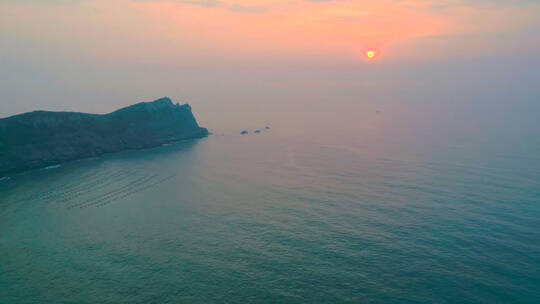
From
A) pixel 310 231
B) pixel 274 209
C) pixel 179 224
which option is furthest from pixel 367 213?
pixel 179 224

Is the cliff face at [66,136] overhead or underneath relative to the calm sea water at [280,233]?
overhead

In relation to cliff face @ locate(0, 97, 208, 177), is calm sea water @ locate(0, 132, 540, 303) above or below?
below

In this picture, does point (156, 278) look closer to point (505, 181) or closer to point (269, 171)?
point (269, 171)

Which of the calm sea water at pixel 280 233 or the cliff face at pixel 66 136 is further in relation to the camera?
the cliff face at pixel 66 136

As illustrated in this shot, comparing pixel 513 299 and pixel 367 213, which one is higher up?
pixel 367 213

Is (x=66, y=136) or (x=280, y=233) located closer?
(x=280, y=233)
